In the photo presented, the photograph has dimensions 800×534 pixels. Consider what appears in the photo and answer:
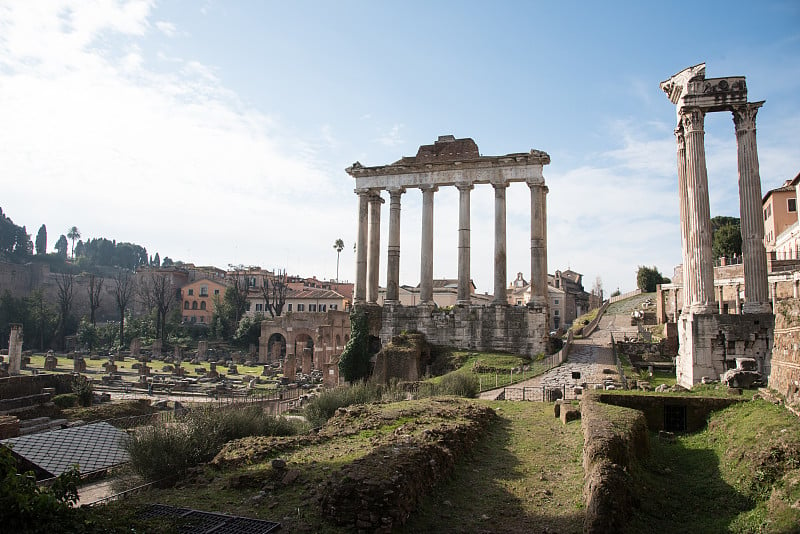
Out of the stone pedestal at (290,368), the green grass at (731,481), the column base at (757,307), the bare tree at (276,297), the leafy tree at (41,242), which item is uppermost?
the leafy tree at (41,242)

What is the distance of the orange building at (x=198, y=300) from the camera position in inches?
3206

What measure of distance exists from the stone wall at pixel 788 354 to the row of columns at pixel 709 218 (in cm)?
685

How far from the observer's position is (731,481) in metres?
9.52

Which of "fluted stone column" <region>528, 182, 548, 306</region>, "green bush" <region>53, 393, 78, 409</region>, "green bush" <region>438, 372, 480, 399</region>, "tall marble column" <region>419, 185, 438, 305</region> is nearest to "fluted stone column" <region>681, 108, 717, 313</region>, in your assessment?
"green bush" <region>438, 372, 480, 399</region>

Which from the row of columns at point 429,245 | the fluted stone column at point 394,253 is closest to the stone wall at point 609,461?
the row of columns at point 429,245

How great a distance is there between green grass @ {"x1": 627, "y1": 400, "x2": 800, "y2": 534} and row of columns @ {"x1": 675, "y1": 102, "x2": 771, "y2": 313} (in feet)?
27.8

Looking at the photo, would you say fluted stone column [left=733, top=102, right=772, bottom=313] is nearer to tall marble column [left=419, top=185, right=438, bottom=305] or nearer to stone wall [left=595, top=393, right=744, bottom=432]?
stone wall [left=595, top=393, right=744, bottom=432]

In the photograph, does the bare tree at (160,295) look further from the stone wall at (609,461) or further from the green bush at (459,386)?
the stone wall at (609,461)

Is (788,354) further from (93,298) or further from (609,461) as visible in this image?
(93,298)

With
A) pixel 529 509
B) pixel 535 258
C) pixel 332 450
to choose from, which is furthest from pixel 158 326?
pixel 529 509

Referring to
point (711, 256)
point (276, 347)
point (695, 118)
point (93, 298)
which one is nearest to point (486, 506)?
point (711, 256)

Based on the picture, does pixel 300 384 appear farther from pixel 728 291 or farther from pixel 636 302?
pixel 636 302

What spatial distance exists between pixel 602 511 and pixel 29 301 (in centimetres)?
7484

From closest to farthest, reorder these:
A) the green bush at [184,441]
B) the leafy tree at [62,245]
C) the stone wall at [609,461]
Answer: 1. the stone wall at [609,461]
2. the green bush at [184,441]
3. the leafy tree at [62,245]
